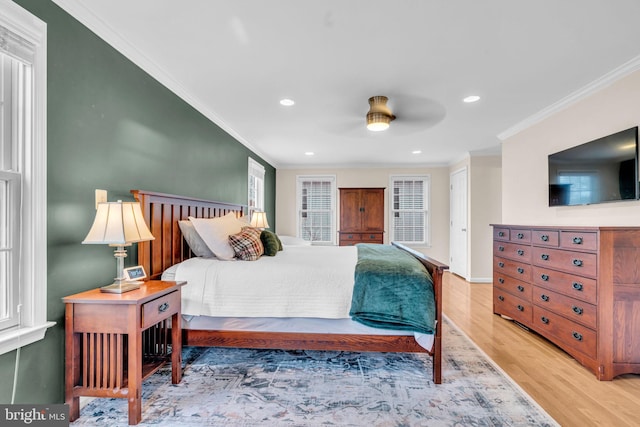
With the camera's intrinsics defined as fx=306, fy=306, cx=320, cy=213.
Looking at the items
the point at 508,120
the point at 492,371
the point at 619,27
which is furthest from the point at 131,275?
the point at 508,120

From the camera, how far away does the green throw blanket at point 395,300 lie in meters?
2.09

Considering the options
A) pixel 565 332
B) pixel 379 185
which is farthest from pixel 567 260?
pixel 379 185

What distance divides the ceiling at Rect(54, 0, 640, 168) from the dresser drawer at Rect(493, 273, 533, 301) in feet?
6.26

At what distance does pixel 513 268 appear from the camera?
133 inches

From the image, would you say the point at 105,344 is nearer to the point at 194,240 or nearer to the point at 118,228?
the point at 118,228

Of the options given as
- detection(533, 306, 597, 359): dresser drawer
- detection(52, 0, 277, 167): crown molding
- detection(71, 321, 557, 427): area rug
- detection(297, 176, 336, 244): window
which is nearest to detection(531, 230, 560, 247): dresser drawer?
detection(533, 306, 597, 359): dresser drawer

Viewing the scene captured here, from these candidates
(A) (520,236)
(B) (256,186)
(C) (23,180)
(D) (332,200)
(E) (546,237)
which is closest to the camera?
(C) (23,180)

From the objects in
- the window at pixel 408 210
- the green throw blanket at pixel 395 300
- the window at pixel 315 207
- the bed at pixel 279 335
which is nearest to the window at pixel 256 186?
the window at pixel 315 207

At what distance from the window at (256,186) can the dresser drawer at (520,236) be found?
3828 millimetres

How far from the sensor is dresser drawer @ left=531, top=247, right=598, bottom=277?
2.37m

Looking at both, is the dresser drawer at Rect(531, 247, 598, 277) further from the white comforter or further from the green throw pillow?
the green throw pillow

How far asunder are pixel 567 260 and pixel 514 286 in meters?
0.83

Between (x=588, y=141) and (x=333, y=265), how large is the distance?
107 inches

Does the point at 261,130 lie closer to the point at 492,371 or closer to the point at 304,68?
the point at 304,68
